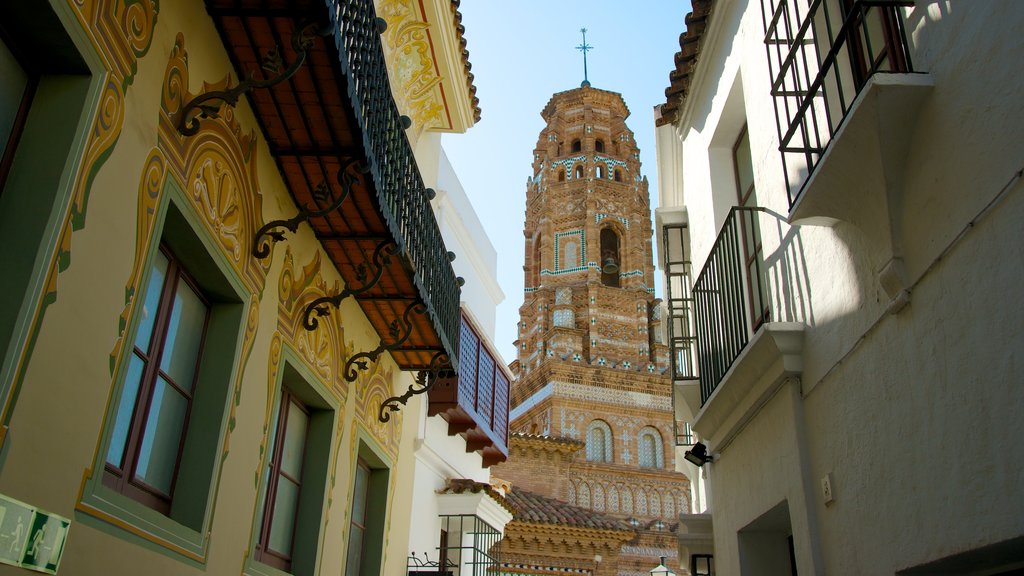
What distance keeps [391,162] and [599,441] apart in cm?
3205

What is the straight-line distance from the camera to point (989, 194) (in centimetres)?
366

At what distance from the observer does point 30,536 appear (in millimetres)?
3600

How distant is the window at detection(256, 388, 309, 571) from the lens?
690cm

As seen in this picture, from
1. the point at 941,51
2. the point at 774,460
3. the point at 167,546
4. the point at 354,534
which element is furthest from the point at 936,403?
the point at 354,534

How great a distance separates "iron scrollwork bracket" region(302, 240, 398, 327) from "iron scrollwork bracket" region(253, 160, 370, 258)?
0.76 m

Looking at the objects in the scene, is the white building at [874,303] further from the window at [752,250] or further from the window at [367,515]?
the window at [367,515]

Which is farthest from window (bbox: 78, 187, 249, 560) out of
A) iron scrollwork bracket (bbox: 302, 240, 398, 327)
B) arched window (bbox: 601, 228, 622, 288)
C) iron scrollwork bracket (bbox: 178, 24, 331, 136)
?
arched window (bbox: 601, 228, 622, 288)

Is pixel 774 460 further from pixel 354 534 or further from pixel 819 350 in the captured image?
pixel 354 534

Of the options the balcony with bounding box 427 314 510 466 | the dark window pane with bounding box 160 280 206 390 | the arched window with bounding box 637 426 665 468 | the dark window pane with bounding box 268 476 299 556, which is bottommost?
the dark window pane with bounding box 268 476 299 556

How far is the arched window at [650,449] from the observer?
125 feet

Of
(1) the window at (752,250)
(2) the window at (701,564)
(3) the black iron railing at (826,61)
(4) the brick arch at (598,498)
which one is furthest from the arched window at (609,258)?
(3) the black iron railing at (826,61)

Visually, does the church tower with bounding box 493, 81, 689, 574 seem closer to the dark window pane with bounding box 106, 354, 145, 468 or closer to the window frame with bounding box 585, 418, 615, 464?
the window frame with bounding box 585, 418, 615, 464

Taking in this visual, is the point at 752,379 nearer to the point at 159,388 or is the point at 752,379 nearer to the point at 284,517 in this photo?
the point at 284,517

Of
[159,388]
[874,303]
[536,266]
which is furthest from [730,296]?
[536,266]
